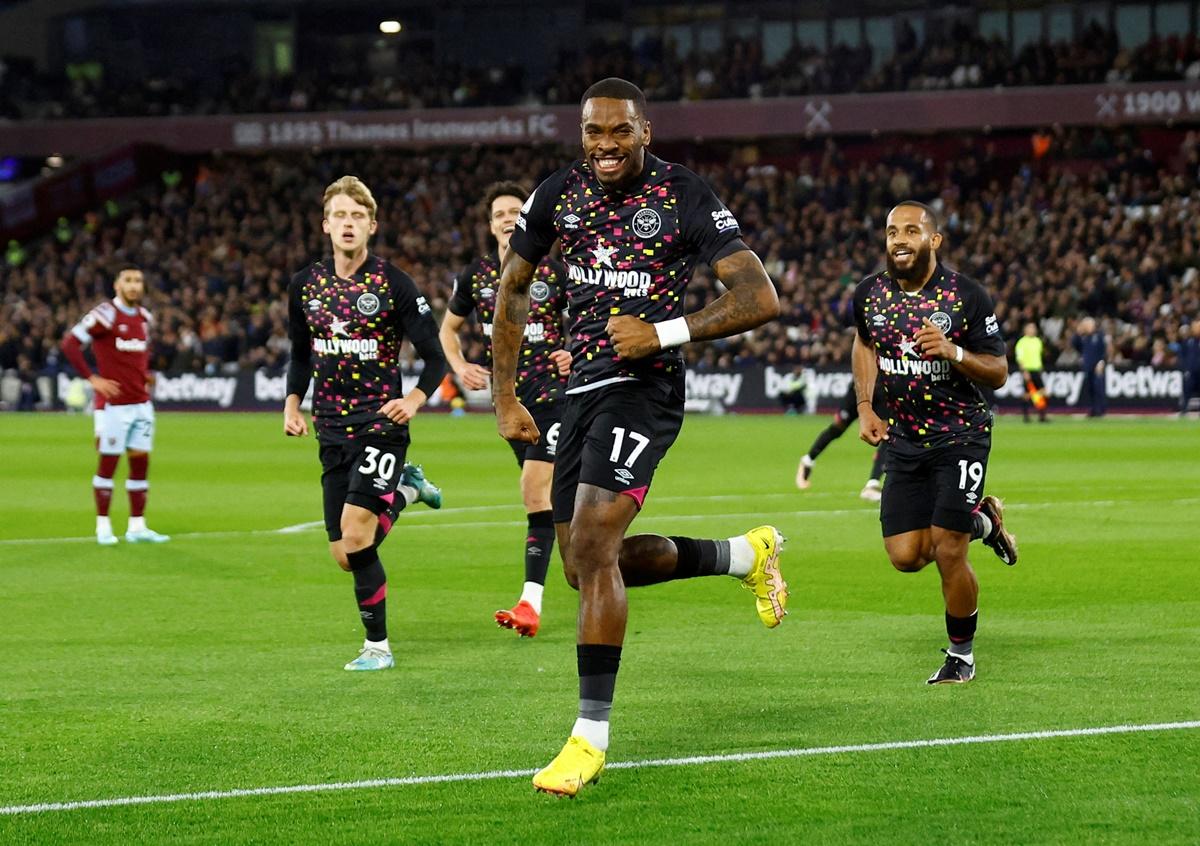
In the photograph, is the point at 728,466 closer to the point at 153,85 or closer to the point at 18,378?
the point at 18,378

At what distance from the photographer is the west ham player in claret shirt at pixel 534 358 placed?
10.6 metres

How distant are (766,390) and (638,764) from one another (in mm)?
34886

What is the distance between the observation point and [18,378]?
47469 mm

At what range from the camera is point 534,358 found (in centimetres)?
1105

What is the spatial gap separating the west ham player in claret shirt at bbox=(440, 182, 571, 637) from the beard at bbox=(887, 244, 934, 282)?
260cm

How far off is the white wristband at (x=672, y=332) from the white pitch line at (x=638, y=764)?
150 cm

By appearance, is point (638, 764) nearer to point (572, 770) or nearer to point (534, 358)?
point (572, 770)

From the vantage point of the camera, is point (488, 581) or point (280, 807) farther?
point (488, 581)

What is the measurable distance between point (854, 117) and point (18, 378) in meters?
23.9

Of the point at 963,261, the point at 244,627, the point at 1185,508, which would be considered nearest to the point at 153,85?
the point at 963,261

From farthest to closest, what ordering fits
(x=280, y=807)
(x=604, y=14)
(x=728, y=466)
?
(x=604, y=14) < (x=728, y=466) < (x=280, y=807)

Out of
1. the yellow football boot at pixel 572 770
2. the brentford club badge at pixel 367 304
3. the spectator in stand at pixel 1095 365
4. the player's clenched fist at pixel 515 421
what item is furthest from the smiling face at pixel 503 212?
the spectator in stand at pixel 1095 365

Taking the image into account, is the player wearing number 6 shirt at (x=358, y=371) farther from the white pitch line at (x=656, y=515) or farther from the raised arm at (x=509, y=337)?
the white pitch line at (x=656, y=515)

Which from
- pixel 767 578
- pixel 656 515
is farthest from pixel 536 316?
pixel 656 515
